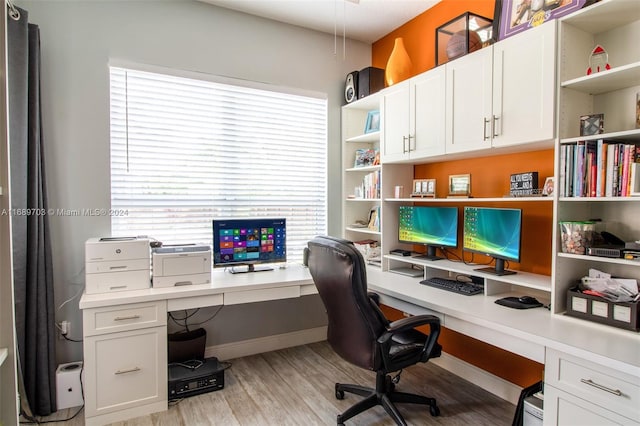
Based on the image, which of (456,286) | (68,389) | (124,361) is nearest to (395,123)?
(456,286)

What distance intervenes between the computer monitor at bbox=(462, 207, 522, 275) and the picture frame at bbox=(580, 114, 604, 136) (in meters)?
0.52

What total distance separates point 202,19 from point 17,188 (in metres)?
1.77

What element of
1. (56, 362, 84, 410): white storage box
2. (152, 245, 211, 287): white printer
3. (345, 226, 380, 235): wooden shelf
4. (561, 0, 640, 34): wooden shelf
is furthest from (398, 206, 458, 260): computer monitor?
(56, 362, 84, 410): white storage box

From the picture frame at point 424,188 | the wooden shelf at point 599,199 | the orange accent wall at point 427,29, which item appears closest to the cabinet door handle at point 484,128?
the wooden shelf at point 599,199

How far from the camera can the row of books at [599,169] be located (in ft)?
5.22

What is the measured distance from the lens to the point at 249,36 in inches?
120

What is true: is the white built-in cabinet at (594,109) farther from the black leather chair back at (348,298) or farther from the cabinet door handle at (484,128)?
the black leather chair back at (348,298)

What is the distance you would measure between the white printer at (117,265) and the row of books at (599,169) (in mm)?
2418

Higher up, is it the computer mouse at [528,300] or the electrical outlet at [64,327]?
the computer mouse at [528,300]

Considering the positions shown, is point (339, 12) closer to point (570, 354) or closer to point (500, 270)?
point (500, 270)

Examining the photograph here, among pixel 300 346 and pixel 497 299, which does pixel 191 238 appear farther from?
pixel 497 299

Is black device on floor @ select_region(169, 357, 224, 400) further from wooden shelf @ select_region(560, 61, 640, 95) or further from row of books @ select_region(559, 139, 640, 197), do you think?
wooden shelf @ select_region(560, 61, 640, 95)

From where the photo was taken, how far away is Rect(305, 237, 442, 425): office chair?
6.04ft

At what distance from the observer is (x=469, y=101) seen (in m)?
2.23
